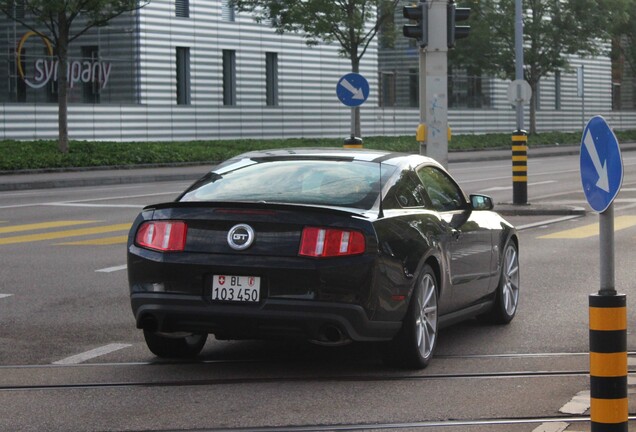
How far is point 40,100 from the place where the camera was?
42.9 m

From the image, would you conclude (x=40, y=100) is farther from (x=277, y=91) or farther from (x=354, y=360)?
(x=354, y=360)

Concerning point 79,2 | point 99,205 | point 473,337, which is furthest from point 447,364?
point 79,2

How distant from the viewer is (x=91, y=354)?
862 cm

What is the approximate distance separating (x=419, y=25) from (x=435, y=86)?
983 millimetres

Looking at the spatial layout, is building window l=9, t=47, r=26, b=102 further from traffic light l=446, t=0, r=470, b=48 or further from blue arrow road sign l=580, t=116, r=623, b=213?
blue arrow road sign l=580, t=116, r=623, b=213

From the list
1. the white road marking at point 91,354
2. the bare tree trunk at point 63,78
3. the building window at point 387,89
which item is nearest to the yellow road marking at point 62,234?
the white road marking at point 91,354

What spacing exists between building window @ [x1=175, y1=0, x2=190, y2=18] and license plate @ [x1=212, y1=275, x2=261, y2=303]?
4118cm

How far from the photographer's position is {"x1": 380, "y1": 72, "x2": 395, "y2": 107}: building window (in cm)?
5997

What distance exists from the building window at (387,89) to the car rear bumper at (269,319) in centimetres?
5236

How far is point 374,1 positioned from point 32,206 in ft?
79.1

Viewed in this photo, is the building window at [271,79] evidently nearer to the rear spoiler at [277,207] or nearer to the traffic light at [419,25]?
the traffic light at [419,25]

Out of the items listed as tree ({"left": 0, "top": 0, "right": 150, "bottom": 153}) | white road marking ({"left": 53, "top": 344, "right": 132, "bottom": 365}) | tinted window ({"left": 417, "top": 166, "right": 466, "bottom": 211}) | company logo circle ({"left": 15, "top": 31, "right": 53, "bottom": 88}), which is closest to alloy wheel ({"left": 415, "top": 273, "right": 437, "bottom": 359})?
tinted window ({"left": 417, "top": 166, "right": 466, "bottom": 211})

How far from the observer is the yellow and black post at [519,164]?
21234 mm

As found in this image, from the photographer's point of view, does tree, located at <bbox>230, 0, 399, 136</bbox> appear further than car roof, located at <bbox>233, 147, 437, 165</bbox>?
Yes
